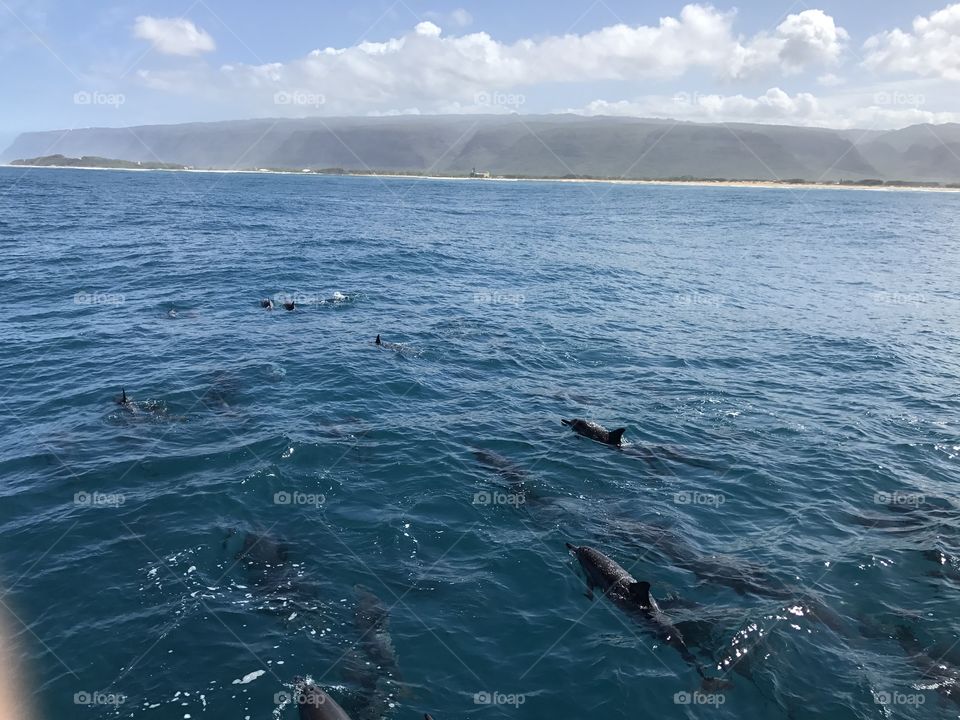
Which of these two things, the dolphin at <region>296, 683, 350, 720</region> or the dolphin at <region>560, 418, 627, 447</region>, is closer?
the dolphin at <region>296, 683, 350, 720</region>

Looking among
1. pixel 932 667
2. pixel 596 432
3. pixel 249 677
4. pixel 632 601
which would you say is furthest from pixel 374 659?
pixel 596 432

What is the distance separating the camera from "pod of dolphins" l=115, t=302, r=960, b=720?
38.3 feet

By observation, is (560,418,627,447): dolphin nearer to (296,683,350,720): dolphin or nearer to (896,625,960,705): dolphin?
(896,625,960,705): dolphin

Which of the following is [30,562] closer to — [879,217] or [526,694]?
[526,694]

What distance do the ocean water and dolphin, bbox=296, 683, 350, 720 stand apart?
0.81ft

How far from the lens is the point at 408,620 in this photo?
1316 cm

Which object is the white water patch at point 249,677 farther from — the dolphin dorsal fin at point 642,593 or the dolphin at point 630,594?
the dolphin dorsal fin at point 642,593

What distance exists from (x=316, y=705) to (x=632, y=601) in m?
7.40

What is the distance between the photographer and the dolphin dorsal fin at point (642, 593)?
13.4m

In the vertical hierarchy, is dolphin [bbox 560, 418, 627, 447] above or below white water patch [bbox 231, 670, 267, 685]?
above

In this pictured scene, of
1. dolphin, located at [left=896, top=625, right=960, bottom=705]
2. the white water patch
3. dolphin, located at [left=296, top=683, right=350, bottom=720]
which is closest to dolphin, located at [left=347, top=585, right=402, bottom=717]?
dolphin, located at [left=296, top=683, right=350, bottom=720]

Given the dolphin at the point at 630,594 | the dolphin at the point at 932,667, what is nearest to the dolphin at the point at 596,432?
the dolphin at the point at 630,594

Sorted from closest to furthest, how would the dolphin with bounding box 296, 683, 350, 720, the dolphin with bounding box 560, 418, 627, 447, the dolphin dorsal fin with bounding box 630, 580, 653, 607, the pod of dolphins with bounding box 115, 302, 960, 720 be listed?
the dolphin with bounding box 296, 683, 350, 720 < the pod of dolphins with bounding box 115, 302, 960, 720 < the dolphin dorsal fin with bounding box 630, 580, 653, 607 < the dolphin with bounding box 560, 418, 627, 447

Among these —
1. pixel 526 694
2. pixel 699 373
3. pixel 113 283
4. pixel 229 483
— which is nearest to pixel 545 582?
pixel 526 694
